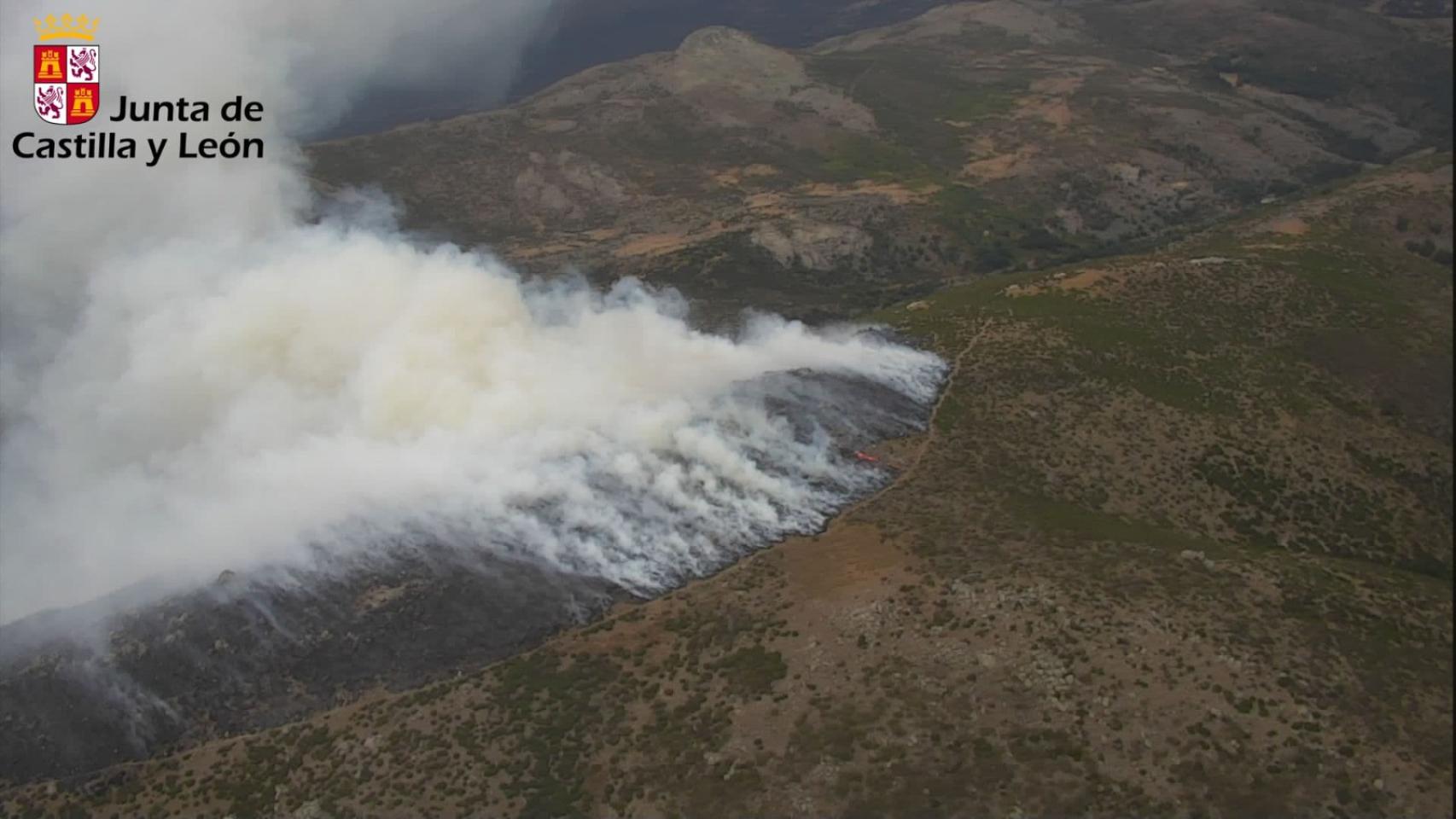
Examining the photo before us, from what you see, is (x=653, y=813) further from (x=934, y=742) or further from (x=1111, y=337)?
(x=1111, y=337)

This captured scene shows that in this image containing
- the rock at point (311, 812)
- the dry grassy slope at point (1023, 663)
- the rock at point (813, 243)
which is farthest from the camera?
the rock at point (813, 243)

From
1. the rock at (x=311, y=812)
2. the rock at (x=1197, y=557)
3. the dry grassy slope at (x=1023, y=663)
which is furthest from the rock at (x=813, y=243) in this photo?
the rock at (x=311, y=812)

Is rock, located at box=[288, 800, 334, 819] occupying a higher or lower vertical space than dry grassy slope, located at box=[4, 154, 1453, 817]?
lower

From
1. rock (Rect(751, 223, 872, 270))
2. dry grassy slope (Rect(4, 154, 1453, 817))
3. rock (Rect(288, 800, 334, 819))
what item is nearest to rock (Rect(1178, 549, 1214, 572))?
dry grassy slope (Rect(4, 154, 1453, 817))

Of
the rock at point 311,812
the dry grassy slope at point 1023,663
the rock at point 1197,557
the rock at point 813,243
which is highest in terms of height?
the rock at point 813,243

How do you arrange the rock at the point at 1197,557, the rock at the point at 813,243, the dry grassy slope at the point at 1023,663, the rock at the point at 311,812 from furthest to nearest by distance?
the rock at the point at 813,243
the rock at the point at 1197,557
the rock at the point at 311,812
the dry grassy slope at the point at 1023,663

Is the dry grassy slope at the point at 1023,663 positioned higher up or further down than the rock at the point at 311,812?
higher up

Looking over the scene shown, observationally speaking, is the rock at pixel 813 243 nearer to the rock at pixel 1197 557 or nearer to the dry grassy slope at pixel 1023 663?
the dry grassy slope at pixel 1023 663

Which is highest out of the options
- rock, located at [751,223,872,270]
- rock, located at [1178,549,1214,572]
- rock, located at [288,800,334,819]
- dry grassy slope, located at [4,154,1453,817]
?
rock, located at [751,223,872,270]

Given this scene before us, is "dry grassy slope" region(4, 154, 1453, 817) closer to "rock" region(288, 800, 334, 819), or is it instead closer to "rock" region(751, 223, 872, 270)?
"rock" region(288, 800, 334, 819)
